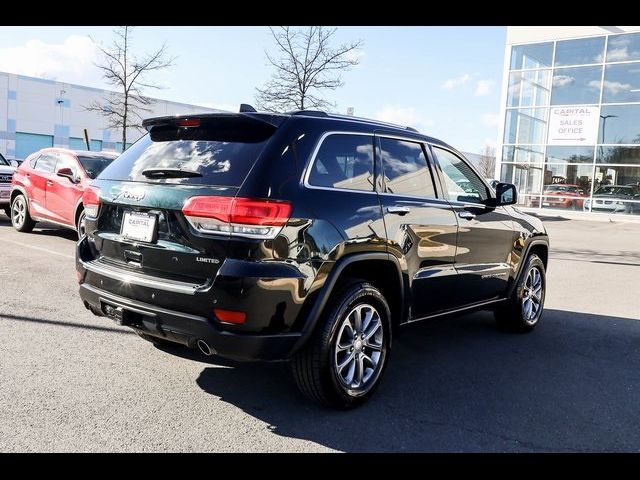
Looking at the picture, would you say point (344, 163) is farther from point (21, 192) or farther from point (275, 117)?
point (21, 192)

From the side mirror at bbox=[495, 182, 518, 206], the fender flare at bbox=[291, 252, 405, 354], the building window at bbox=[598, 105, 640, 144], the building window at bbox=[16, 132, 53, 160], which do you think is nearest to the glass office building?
the building window at bbox=[598, 105, 640, 144]


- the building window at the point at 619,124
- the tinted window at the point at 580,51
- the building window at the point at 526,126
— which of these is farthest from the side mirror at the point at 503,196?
the tinted window at the point at 580,51

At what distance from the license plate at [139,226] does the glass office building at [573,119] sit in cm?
2640

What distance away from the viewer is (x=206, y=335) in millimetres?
3178

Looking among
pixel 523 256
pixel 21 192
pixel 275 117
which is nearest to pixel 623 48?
pixel 523 256

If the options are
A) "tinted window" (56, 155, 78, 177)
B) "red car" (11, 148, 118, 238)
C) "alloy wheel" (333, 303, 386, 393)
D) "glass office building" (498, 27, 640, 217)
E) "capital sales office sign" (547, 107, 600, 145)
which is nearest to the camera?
"alloy wheel" (333, 303, 386, 393)

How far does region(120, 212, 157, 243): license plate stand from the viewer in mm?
3434

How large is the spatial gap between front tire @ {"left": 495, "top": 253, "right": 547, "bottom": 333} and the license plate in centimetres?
356

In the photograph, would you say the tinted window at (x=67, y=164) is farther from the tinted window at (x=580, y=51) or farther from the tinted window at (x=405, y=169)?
the tinted window at (x=580, y=51)

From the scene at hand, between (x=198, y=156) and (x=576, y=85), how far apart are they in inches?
1102

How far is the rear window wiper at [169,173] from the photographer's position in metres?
3.40

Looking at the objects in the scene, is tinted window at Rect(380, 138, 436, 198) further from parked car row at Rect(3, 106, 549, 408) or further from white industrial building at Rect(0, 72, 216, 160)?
white industrial building at Rect(0, 72, 216, 160)
